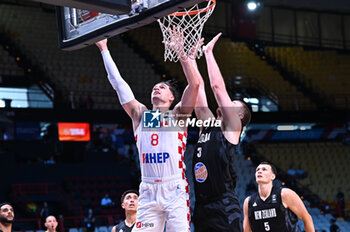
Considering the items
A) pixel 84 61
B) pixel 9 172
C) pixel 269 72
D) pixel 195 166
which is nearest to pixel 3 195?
pixel 9 172

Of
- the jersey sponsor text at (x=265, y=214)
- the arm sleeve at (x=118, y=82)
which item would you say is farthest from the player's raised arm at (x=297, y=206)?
the arm sleeve at (x=118, y=82)

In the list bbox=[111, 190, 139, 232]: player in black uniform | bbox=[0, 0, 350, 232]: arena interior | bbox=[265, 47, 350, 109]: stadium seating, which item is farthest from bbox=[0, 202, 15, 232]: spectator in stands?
bbox=[265, 47, 350, 109]: stadium seating

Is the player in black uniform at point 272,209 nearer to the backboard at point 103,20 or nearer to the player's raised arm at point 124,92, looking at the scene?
the player's raised arm at point 124,92

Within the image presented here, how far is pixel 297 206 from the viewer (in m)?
5.91

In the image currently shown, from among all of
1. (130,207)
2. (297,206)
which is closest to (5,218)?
(130,207)

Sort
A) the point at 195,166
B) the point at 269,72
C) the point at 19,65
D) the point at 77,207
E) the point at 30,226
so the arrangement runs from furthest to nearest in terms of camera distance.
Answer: the point at 269,72
the point at 19,65
the point at 77,207
the point at 30,226
the point at 195,166

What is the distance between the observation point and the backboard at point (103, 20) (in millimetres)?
3754

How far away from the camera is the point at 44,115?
1625 centimetres

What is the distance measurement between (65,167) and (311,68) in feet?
37.7

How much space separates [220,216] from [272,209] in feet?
6.13

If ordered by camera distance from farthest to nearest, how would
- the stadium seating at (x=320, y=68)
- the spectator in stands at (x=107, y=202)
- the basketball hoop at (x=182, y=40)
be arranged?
the stadium seating at (x=320, y=68) → the spectator in stands at (x=107, y=202) → the basketball hoop at (x=182, y=40)

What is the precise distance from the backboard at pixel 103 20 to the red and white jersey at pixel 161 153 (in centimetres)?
101

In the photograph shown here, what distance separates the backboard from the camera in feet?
12.3

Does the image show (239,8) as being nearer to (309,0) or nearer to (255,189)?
(309,0)
